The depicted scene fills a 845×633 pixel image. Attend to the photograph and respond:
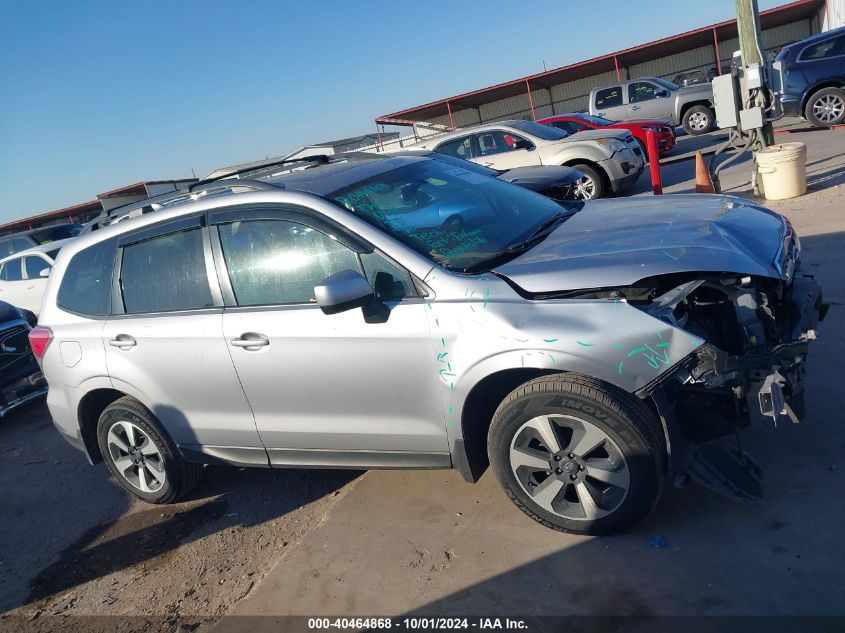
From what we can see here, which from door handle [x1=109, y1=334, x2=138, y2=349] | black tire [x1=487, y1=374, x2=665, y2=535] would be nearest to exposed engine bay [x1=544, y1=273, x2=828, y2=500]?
black tire [x1=487, y1=374, x2=665, y2=535]

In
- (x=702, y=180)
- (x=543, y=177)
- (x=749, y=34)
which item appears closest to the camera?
(x=749, y=34)

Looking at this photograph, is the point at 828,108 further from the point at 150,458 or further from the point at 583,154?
the point at 150,458

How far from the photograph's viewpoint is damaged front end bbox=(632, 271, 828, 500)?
285 centimetres

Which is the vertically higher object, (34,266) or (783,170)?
(34,266)

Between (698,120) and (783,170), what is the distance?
10.8m

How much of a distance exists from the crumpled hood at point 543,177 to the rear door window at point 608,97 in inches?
461

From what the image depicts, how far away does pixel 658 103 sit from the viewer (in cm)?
1902

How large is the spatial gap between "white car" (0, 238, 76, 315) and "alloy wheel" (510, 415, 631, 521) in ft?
33.2

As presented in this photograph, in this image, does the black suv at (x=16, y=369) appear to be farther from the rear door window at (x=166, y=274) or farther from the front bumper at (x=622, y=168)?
the front bumper at (x=622, y=168)

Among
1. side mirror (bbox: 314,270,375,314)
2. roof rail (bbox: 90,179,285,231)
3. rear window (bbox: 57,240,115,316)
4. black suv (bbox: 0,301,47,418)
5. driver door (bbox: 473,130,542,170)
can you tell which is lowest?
black suv (bbox: 0,301,47,418)

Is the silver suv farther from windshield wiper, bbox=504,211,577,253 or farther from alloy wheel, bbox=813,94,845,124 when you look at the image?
alloy wheel, bbox=813,94,845,124

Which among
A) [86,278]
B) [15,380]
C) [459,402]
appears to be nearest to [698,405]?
[459,402]

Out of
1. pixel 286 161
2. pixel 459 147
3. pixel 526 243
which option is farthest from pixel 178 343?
pixel 459 147

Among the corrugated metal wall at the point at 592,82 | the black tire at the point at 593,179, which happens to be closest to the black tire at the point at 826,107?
the black tire at the point at 593,179
